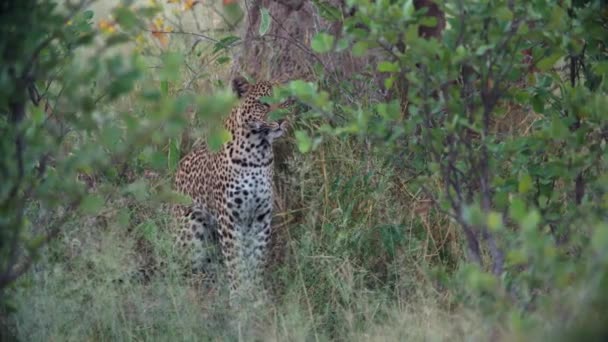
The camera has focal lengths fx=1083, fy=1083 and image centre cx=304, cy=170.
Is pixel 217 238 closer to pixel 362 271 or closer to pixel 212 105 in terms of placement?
pixel 362 271

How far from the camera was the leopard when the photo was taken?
6906mm

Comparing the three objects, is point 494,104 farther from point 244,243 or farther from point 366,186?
point 244,243

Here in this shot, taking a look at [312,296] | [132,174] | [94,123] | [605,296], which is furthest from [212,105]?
[132,174]

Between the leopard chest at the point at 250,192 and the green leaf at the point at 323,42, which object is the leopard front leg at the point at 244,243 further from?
the green leaf at the point at 323,42

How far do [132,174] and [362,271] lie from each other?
191 centimetres

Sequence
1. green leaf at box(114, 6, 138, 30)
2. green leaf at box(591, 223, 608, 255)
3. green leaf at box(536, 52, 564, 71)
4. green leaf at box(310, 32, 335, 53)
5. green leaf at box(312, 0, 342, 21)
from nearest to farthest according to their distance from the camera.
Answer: green leaf at box(591, 223, 608, 255) → green leaf at box(114, 6, 138, 30) → green leaf at box(310, 32, 335, 53) → green leaf at box(536, 52, 564, 71) → green leaf at box(312, 0, 342, 21)

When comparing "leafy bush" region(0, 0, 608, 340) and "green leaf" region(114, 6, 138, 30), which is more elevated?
"green leaf" region(114, 6, 138, 30)

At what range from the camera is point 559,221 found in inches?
196

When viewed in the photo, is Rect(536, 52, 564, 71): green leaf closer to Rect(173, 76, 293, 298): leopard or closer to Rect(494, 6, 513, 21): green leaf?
Rect(494, 6, 513, 21): green leaf

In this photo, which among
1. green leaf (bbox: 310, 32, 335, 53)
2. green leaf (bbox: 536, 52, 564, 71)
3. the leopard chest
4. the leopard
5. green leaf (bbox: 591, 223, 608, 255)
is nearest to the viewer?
green leaf (bbox: 591, 223, 608, 255)

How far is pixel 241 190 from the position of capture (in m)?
7.01

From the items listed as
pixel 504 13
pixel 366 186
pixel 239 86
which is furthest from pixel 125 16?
pixel 239 86

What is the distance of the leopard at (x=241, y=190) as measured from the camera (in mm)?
6906

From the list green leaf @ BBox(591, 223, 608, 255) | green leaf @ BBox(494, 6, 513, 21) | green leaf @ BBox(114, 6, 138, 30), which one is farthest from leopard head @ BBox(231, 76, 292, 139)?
green leaf @ BBox(591, 223, 608, 255)
